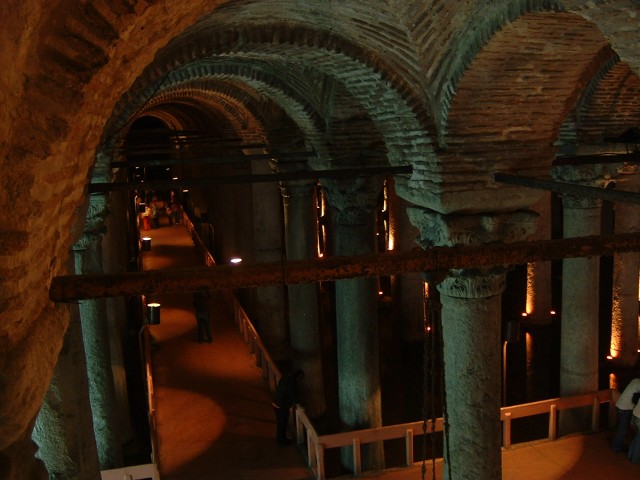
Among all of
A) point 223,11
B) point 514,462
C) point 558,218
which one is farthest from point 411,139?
point 558,218

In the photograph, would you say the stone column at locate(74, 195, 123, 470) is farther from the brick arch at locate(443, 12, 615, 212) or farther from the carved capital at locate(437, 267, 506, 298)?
the brick arch at locate(443, 12, 615, 212)

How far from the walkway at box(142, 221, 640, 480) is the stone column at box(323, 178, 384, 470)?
0.93 metres

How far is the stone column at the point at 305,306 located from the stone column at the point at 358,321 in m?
1.28

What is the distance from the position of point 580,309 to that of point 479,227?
327cm

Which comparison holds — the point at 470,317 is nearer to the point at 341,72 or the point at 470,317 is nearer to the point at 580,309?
the point at 341,72

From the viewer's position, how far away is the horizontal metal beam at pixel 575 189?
11.7ft

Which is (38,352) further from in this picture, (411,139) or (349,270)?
(411,139)

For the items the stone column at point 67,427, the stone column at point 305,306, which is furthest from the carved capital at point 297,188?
the stone column at point 67,427

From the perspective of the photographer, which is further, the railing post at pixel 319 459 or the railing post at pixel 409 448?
the railing post at pixel 409 448

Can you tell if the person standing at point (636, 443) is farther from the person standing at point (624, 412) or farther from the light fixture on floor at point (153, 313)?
the light fixture on floor at point (153, 313)

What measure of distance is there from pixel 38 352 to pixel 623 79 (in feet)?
23.1

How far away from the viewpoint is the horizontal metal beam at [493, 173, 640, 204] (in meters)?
3.55

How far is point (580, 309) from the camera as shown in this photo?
25.7ft

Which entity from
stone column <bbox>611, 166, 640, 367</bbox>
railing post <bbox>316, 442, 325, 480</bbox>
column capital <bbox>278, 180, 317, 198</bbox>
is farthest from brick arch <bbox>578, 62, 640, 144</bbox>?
railing post <bbox>316, 442, 325, 480</bbox>
